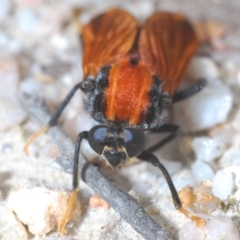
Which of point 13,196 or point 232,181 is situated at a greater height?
point 13,196

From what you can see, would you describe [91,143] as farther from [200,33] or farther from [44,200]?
[200,33]

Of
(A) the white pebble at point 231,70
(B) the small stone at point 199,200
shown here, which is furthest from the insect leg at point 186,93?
(B) the small stone at point 199,200

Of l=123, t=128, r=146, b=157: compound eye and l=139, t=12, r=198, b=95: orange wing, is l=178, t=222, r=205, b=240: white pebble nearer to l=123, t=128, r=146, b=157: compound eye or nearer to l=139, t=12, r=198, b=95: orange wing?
l=123, t=128, r=146, b=157: compound eye

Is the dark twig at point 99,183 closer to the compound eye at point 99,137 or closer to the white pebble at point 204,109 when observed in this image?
the compound eye at point 99,137

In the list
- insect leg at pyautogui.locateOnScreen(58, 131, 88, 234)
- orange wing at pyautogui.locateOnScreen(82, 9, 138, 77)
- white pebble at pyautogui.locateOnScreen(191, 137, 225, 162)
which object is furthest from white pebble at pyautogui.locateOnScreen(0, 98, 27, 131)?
white pebble at pyautogui.locateOnScreen(191, 137, 225, 162)

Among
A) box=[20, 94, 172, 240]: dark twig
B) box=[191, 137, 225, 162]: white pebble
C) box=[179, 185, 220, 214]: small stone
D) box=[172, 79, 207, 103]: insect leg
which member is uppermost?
box=[20, 94, 172, 240]: dark twig

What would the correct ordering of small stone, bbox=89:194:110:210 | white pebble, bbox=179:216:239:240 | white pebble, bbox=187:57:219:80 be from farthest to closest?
white pebble, bbox=187:57:219:80 → small stone, bbox=89:194:110:210 → white pebble, bbox=179:216:239:240

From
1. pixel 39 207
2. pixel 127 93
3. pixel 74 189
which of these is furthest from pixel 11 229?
pixel 127 93

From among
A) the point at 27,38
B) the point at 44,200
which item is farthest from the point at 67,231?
the point at 27,38
